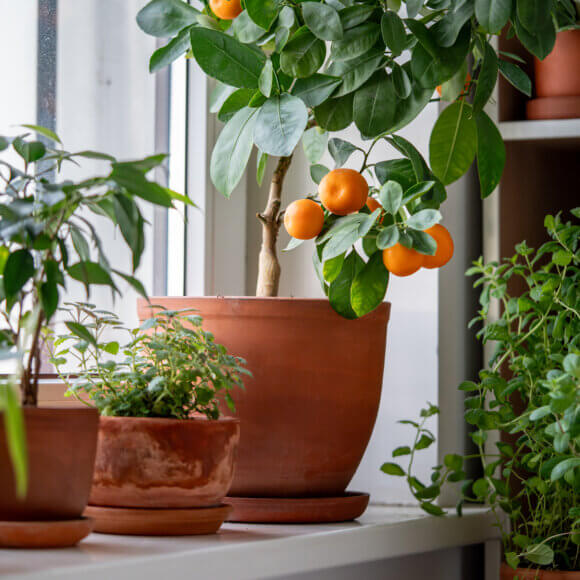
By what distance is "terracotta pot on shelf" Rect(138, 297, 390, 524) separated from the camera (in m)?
1.15

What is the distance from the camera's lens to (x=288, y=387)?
1154mm

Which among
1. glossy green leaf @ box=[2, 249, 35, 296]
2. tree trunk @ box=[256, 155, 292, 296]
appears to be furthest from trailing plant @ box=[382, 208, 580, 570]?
glossy green leaf @ box=[2, 249, 35, 296]

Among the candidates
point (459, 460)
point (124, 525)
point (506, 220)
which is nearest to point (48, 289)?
point (124, 525)

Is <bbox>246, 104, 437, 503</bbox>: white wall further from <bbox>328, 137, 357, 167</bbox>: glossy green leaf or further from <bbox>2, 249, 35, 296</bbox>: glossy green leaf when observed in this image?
<bbox>2, 249, 35, 296</bbox>: glossy green leaf

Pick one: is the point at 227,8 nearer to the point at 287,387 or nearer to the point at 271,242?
the point at 271,242

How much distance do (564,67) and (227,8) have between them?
0.55 meters

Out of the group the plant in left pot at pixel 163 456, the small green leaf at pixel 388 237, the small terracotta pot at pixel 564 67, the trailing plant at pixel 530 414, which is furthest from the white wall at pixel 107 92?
the small terracotta pot at pixel 564 67

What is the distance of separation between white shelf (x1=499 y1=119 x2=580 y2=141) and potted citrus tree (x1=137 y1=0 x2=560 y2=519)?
242 mm

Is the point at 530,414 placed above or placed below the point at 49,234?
below

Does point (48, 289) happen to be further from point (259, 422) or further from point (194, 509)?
point (259, 422)

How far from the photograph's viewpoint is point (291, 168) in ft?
5.00

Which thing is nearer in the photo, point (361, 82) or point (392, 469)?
point (361, 82)

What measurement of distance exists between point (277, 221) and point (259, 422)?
0.27 m

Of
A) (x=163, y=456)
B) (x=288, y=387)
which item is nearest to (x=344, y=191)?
(x=288, y=387)
